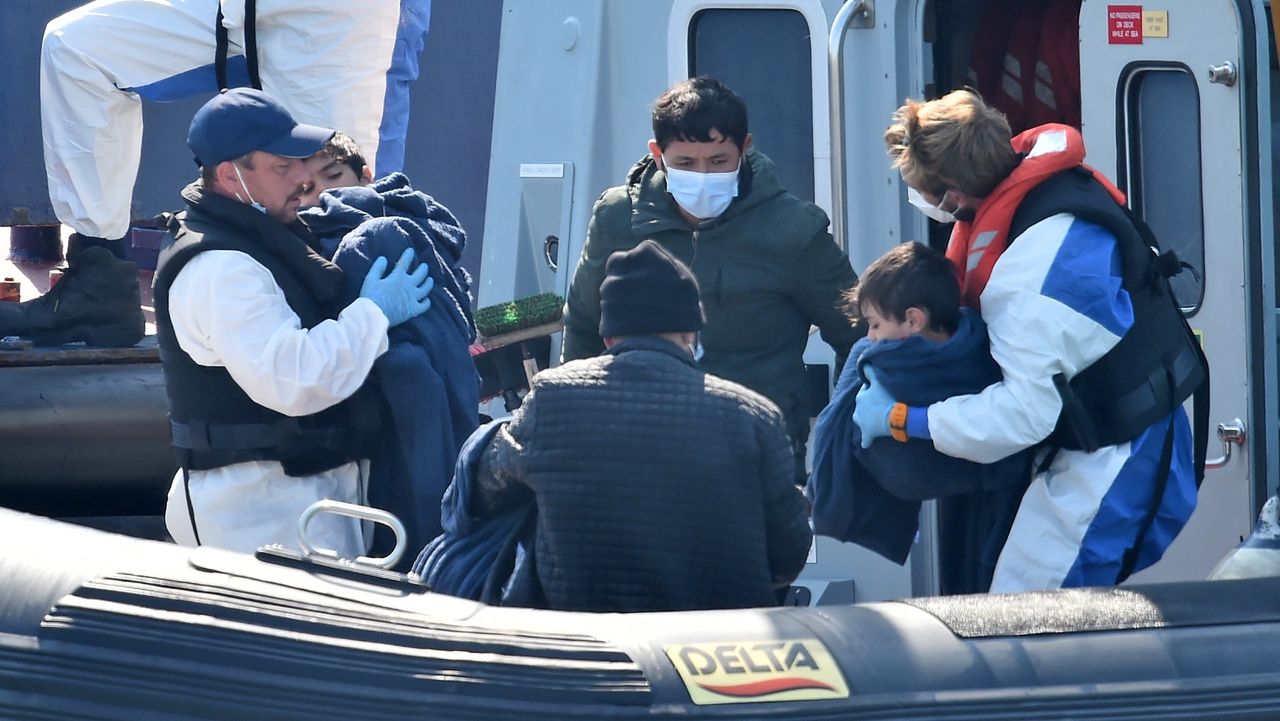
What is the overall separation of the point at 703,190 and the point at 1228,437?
141 centimetres

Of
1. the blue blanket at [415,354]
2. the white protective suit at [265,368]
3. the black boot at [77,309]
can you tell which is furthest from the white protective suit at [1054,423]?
the black boot at [77,309]

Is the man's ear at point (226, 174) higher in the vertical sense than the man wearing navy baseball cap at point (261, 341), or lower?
higher

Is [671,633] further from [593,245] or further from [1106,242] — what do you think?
[593,245]

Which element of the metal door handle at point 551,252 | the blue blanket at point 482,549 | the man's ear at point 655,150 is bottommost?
the blue blanket at point 482,549

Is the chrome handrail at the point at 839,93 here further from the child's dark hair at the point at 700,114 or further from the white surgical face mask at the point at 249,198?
the white surgical face mask at the point at 249,198

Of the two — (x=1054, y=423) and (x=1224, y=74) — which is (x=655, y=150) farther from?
(x=1224, y=74)

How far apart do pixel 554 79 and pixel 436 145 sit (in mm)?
2470

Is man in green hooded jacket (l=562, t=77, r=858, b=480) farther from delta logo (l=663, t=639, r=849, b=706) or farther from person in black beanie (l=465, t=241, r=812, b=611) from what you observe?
delta logo (l=663, t=639, r=849, b=706)

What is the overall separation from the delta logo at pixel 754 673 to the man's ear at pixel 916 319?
0.80 meters

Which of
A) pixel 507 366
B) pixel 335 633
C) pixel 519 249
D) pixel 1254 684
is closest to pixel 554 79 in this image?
pixel 519 249

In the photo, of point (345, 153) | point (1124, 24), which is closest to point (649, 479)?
point (345, 153)

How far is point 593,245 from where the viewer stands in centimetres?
398

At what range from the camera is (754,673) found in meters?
2.66

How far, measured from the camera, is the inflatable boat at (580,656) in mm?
2658
